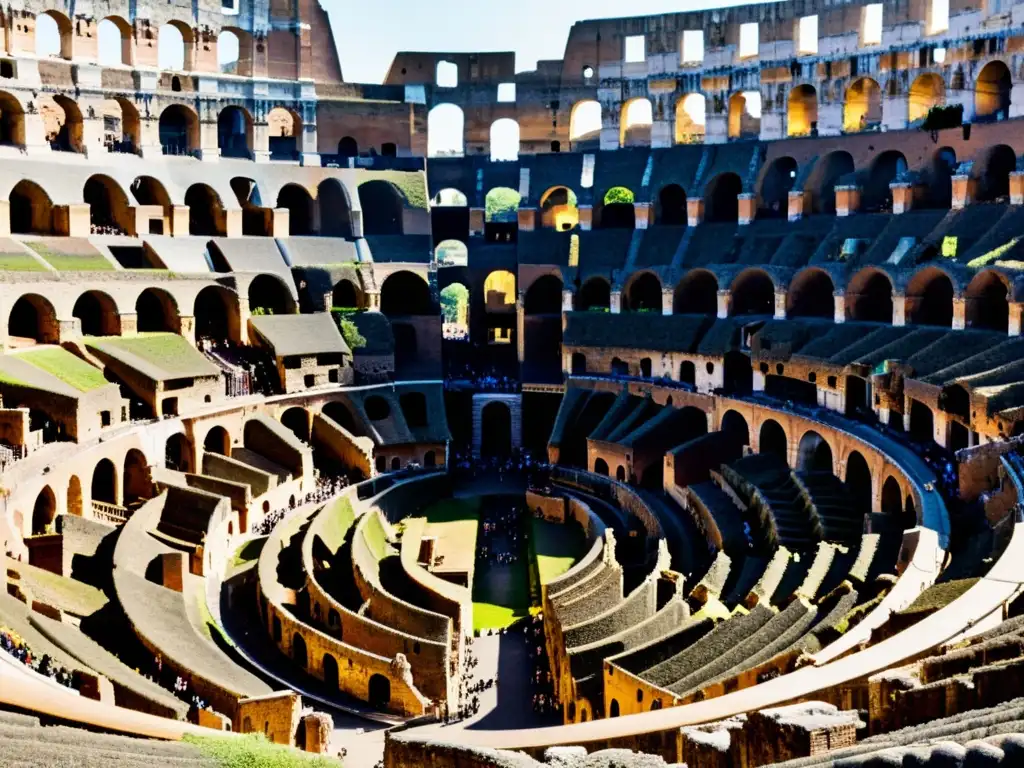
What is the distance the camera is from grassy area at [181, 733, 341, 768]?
1681 cm

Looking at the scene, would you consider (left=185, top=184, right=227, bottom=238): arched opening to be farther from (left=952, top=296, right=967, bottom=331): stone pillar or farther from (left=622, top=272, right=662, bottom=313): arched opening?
(left=952, top=296, right=967, bottom=331): stone pillar

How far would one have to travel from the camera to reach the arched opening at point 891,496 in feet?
111

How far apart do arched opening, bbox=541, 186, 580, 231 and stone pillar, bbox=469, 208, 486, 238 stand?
3.51 m

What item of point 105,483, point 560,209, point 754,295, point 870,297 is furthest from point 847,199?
point 105,483

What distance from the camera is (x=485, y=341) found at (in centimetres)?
5853

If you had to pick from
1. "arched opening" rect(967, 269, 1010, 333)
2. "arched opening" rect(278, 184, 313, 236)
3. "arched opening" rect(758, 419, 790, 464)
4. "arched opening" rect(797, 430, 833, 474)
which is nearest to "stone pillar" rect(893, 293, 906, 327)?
"arched opening" rect(967, 269, 1010, 333)

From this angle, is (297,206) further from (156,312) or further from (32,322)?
(32,322)

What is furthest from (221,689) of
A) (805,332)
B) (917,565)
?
(805,332)

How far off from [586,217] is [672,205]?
4.69 m

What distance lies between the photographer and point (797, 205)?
52281 millimetres

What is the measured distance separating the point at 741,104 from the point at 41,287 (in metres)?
36.6

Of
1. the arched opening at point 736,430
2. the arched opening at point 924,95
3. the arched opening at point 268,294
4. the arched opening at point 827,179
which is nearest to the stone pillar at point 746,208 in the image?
the arched opening at point 827,179

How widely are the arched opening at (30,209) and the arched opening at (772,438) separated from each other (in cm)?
3114

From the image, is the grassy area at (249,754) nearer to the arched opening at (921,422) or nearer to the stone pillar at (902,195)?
the arched opening at (921,422)
